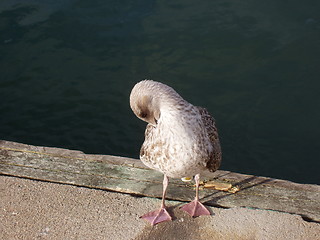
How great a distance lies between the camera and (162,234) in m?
4.69

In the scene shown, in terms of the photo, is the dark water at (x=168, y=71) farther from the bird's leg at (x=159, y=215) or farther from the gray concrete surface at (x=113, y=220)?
the bird's leg at (x=159, y=215)

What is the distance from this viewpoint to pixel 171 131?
14.1 ft

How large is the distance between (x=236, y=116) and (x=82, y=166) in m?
4.32

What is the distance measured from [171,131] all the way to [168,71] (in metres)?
5.86

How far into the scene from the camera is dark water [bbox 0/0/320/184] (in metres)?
8.66

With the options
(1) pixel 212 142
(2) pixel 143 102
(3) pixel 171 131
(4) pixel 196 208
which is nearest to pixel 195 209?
(4) pixel 196 208

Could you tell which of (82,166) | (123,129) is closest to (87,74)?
(123,129)

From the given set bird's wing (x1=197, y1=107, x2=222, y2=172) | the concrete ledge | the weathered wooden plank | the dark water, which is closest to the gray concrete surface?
the concrete ledge

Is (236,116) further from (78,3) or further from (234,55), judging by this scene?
(78,3)

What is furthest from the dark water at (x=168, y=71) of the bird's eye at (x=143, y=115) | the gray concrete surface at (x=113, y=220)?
the bird's eye at (x=143, y=115)

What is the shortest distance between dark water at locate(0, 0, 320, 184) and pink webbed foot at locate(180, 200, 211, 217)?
3.44 meters

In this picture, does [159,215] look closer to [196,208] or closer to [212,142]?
[196,208]

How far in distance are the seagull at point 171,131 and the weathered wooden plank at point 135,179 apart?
0.66 meters

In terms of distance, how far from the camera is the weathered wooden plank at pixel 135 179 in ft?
16.5
